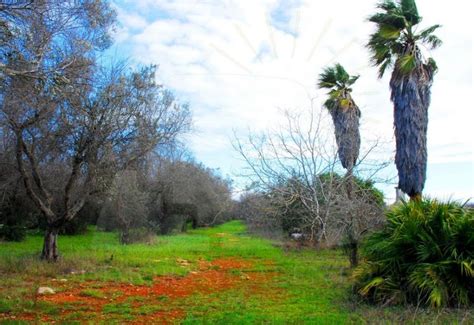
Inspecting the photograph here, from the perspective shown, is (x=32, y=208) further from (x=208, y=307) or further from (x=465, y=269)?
(x=465, y=269)

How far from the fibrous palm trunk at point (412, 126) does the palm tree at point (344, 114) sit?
8.42 ft

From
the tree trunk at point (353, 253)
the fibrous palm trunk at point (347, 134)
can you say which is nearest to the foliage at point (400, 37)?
the fibrous palm trunk at point (347, 134)

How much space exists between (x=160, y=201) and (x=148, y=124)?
1953 centimetres

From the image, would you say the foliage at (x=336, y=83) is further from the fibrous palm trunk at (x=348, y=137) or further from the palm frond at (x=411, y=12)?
the palm frond at (x=411, y=12)

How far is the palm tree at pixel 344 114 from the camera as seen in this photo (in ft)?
65.5

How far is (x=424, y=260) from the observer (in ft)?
28.8

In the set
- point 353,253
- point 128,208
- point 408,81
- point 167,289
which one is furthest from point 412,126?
point 128,208

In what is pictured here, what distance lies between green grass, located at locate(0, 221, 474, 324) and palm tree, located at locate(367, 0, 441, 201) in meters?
4.08

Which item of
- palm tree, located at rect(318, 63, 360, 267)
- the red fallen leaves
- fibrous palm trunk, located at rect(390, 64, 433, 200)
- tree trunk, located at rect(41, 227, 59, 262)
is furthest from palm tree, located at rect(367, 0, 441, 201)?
tree trunk, located at rect(41, 227, 59, 262)

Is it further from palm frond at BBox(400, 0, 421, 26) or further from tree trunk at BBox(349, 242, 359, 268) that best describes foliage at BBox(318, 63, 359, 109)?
tree trunk at BBox(349, 242, 359, 268)

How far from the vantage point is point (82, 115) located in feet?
42.7

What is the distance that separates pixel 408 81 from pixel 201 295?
36.4 ft

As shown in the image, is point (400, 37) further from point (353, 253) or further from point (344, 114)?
point (353, 253)

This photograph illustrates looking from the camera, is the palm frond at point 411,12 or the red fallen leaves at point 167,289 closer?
the red fallen leaves at point 167,289
